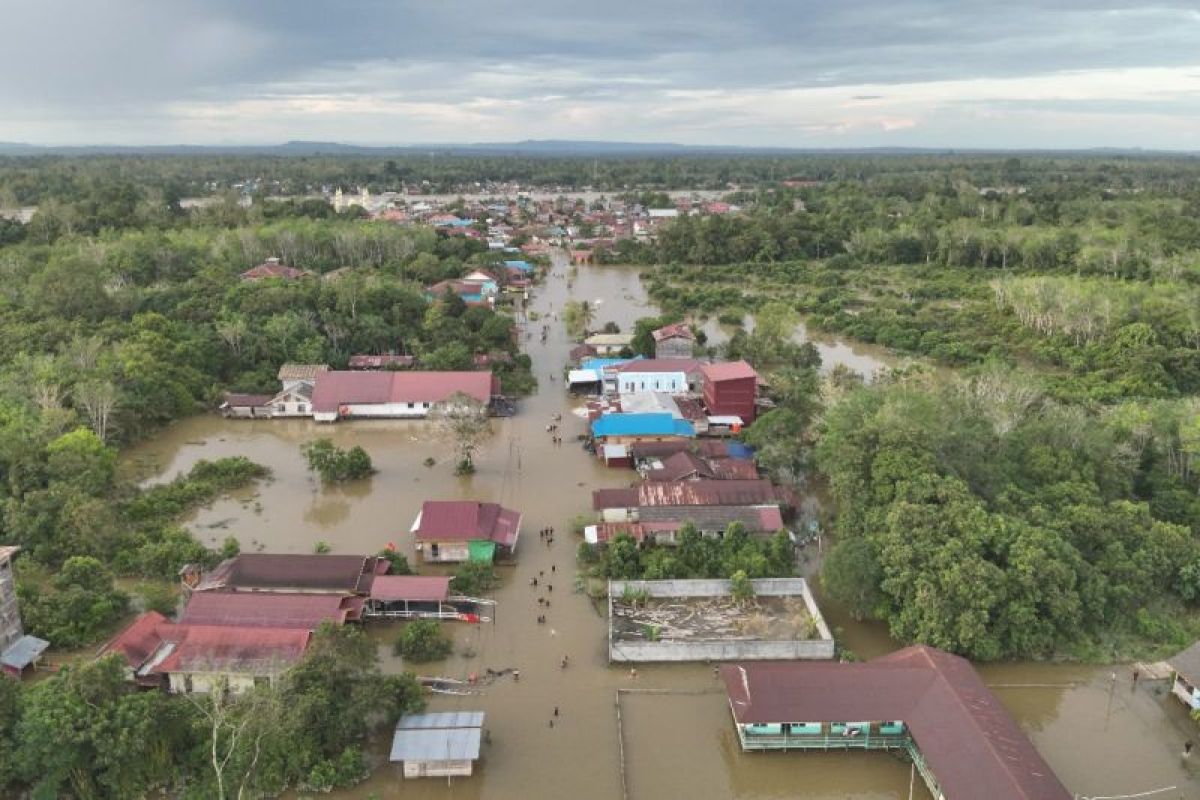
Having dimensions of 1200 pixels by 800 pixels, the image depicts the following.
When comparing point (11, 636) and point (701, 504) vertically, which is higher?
point (701, 504)

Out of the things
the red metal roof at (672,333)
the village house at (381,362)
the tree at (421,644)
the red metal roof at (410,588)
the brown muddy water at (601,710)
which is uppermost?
the red metal roof at (672,333)

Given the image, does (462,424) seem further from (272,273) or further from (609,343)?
(272,273)

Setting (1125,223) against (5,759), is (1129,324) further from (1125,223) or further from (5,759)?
(5,759)

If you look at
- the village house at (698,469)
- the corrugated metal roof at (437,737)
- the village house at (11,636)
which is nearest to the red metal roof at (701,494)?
the village house at (698,469)

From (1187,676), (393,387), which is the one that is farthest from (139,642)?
(1187,676)

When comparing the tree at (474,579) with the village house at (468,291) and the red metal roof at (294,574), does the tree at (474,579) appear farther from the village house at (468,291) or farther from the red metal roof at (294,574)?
the village house at (468,291)

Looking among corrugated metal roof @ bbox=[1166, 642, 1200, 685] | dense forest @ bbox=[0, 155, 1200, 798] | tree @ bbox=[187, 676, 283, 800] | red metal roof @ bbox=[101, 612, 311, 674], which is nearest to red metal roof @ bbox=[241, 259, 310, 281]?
dense forest @ bbox=[0, 155, 1200, 798]

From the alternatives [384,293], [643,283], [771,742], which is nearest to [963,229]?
[643,283]

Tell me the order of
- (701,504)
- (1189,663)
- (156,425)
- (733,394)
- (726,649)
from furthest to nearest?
(156,425) → (733,394) → (701,504) → (726,649) → (1189,663)

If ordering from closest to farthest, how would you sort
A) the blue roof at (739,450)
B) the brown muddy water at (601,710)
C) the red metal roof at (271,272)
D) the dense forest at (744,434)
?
the dense forest at (744,434)
the brown muddy water at (601,710)
the blue roof at (739,450)
the red metal roof at (271,272)
